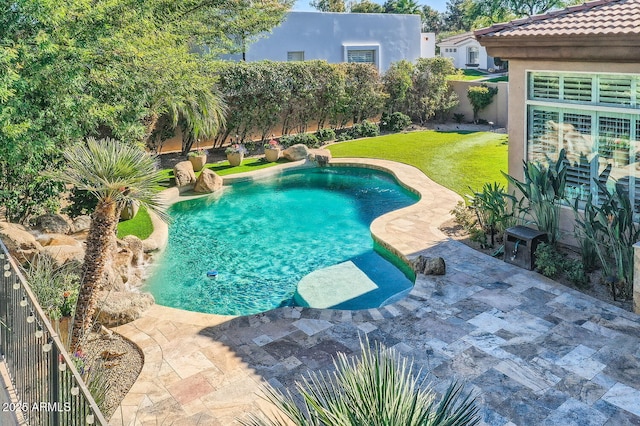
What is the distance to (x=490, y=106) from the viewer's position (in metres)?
30.6

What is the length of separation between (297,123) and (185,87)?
1314cm

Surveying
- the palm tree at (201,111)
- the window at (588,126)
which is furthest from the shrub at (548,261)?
the palm tree at (201,111)

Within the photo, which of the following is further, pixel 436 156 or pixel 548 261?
pixel 436 156

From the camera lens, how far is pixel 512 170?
1330 cm

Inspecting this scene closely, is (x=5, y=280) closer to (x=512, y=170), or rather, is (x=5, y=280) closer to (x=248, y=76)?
(x=512, y=170)

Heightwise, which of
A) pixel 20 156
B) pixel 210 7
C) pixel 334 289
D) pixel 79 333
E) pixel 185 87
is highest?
pixel 210 7

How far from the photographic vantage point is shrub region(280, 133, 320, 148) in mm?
26736

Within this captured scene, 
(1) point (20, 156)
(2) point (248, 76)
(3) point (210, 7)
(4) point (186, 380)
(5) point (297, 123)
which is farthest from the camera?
(5) point (297, 123)

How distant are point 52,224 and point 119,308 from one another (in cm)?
463

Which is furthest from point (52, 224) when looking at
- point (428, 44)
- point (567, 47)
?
point (428, 44)

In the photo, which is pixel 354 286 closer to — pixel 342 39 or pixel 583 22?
pixel 583 22

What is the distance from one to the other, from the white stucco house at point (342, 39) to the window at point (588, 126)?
20621mm

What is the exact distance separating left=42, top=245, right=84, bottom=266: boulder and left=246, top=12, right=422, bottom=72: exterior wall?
69.7 ft

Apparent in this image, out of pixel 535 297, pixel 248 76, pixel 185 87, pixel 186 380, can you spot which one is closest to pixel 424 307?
pixel 535 297
